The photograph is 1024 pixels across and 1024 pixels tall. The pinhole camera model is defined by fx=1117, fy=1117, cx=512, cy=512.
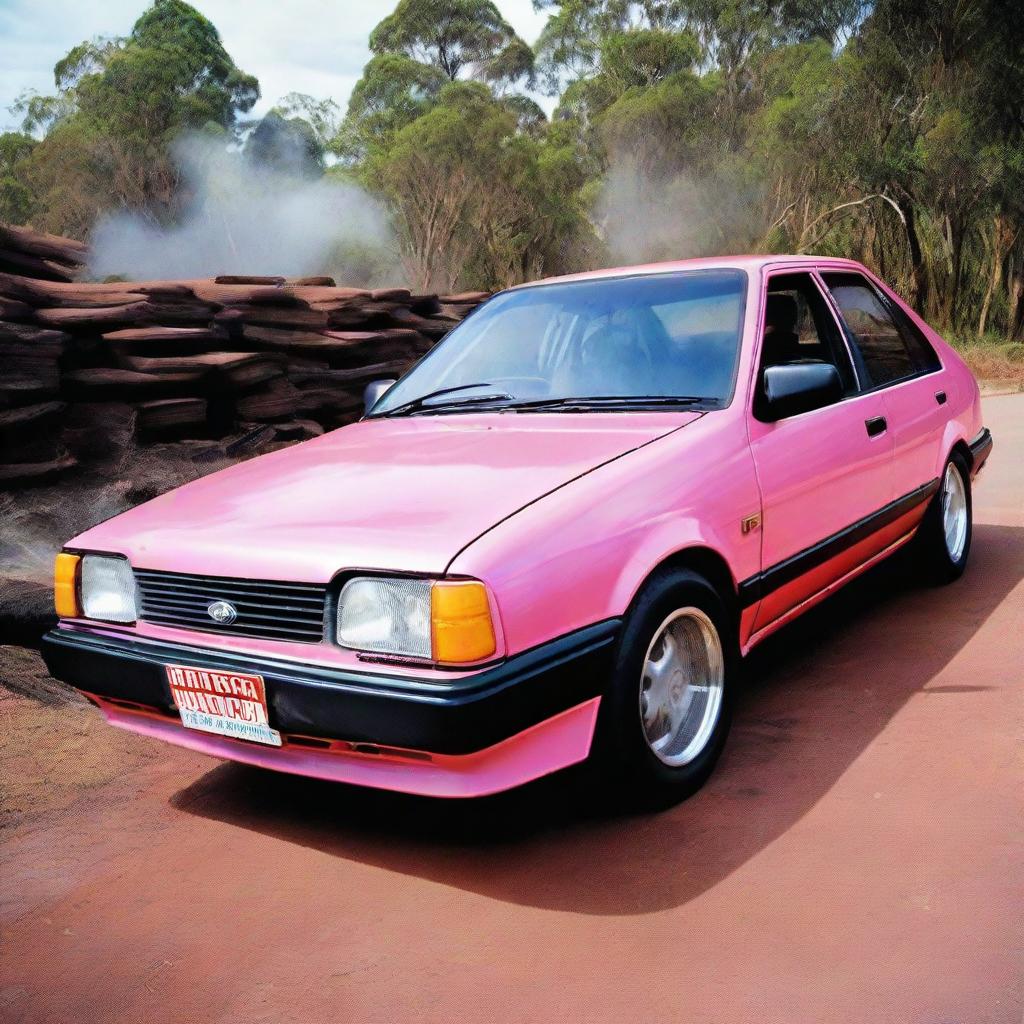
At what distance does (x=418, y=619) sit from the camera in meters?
2.52

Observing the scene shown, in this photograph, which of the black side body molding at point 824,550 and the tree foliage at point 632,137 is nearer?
the black side body molding at point 824,550

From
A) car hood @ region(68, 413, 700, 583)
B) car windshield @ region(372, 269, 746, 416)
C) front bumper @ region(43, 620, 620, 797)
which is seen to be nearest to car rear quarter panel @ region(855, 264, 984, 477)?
car windshield @ region(372, 269, 746, 416)

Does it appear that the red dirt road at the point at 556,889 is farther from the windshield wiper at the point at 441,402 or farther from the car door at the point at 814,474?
the windshield wiper at the point at 441,402

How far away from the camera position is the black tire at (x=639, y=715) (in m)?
2.73

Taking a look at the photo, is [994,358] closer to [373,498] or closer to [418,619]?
[373,498]

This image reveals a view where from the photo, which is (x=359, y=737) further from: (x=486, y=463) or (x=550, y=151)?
(x=550, y=151)

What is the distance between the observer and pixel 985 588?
5066mm

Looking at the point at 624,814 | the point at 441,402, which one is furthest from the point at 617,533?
the point at 441,402

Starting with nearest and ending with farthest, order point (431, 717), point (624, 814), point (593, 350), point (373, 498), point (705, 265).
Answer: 1. point (431, 717)
2. point (373, 498)
3. point (624, 814)
4. point (593, 350)
5. point (705, 265)

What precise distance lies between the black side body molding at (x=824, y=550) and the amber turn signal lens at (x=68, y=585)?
1.89m

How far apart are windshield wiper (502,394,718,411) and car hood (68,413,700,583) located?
0.09 m

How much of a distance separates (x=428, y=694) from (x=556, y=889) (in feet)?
1.97

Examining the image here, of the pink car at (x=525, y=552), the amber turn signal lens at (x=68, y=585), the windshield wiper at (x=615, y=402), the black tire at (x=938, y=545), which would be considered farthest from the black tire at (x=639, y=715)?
the black tire at (x=938, y=545)

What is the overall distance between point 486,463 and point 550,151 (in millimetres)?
40142
